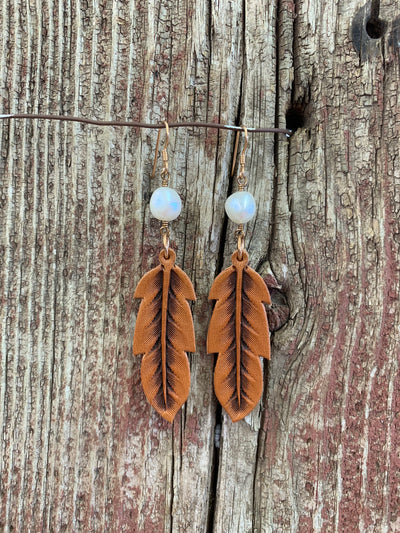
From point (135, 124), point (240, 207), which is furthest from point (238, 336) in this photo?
point (135, 124)

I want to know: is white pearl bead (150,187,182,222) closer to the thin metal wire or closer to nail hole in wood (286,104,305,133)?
the thin metal wire

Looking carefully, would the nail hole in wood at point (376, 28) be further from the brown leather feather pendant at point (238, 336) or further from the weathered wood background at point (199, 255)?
the brown leather feather pendant at point (238, 336)

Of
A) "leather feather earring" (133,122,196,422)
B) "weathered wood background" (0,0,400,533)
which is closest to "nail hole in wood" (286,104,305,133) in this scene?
"weathered wood background" (0,0,400,533)

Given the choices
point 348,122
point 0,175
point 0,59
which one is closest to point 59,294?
point 0,175

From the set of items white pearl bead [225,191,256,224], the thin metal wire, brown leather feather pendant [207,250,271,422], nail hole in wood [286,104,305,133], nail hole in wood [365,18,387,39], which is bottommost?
brown leather feather pendant [207,250,271,422]

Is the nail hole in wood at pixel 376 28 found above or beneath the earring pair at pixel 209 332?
above

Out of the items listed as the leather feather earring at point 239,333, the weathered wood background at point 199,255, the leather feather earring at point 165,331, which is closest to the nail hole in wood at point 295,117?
the weathered wood background at point 199,255

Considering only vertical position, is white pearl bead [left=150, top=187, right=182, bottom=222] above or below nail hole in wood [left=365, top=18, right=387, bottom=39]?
below
